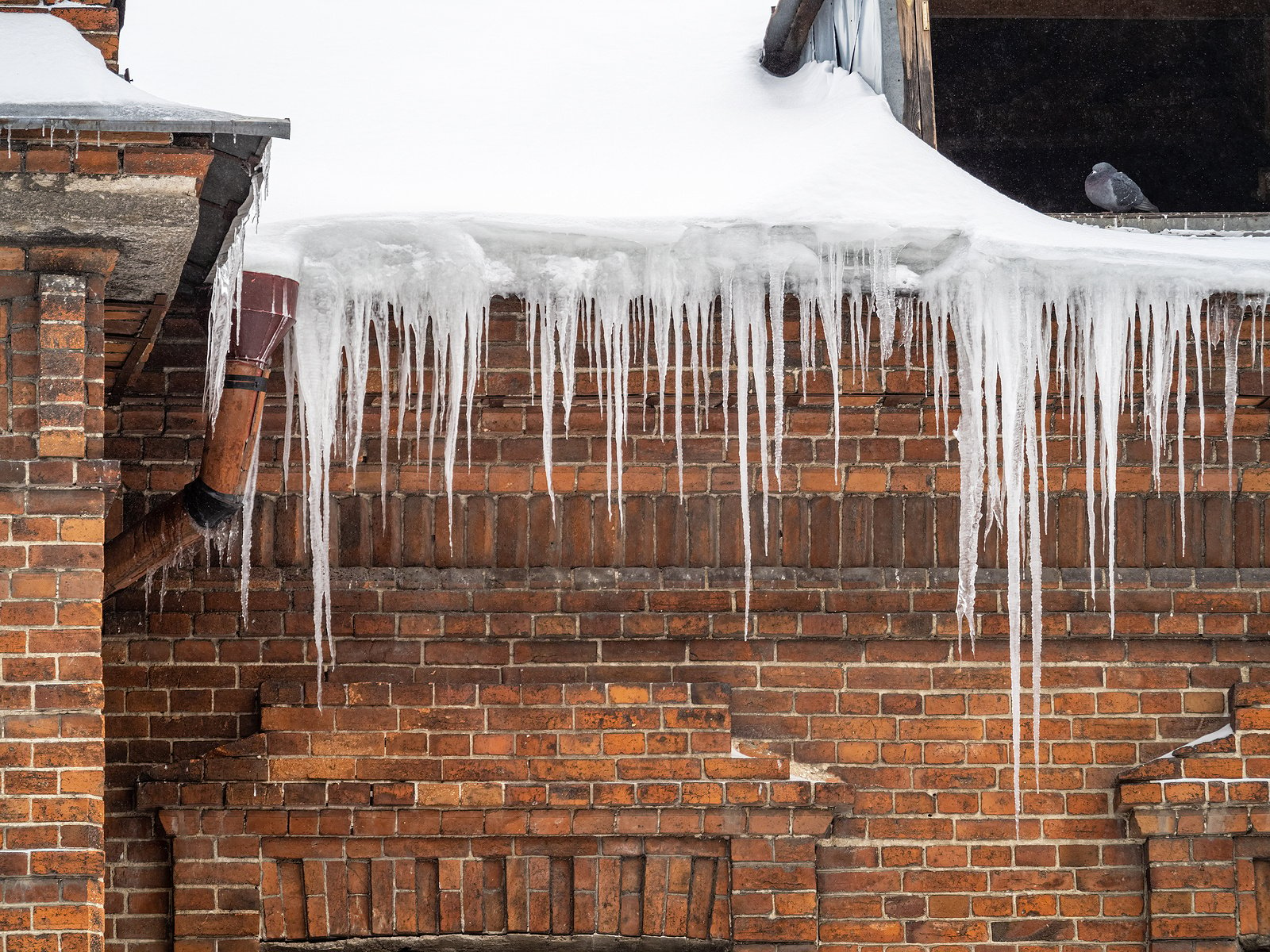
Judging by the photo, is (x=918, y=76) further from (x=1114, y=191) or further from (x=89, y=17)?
(x=89, y=17)

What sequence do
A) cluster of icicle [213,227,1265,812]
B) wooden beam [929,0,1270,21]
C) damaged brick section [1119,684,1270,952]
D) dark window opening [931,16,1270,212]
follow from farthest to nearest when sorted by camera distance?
1. dark window opening [931,16,1270,212]
2. wooden beam [929,0,1270,21]
3. damaged brick section [1119,684,1270,952]
4. cluster of icicle [213,227,1265,812]

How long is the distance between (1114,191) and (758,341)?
2118mm

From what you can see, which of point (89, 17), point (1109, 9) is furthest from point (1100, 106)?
point (89, 17)

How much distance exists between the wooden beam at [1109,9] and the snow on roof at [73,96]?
13.9 feet

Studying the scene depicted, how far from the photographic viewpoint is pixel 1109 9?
23.2ft

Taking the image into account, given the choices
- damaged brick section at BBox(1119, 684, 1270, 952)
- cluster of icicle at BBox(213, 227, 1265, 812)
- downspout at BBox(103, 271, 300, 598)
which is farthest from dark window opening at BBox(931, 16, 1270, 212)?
downspout at BBox(103, 271, 300, 598)

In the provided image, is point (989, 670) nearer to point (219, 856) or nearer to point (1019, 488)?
point (1019, 488)

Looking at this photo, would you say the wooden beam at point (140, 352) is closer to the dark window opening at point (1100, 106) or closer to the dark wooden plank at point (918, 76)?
the dark wooden plank at point (918, 76)

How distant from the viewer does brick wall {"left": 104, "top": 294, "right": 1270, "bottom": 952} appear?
170 inches

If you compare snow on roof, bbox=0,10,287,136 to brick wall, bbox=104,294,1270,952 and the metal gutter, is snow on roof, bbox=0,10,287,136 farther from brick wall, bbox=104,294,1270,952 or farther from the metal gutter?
brick wall, bbox=104,294,1270,952

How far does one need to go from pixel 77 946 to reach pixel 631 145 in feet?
9.58

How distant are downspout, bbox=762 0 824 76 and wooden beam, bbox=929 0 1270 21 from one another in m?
1.41

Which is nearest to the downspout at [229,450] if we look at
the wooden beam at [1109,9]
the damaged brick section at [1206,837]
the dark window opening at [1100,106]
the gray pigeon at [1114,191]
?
the damaged brick section at [1206,837]

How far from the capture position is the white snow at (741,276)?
3.97m
